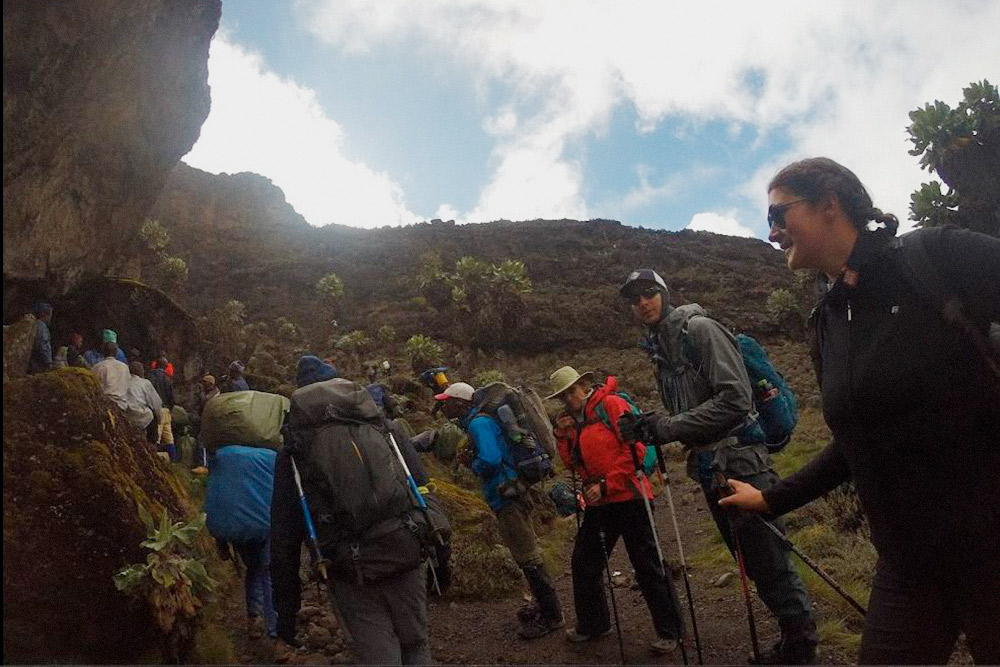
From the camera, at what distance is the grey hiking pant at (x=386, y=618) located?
310 cm

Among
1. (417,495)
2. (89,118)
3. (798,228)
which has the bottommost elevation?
(417,495)

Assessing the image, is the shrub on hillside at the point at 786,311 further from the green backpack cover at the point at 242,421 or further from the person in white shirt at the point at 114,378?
the green backpack cover at the point at 242,421

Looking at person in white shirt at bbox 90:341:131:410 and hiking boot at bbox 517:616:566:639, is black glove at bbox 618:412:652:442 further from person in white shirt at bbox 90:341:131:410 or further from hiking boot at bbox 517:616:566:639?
person in white shirt at bbox 90:341:131:410

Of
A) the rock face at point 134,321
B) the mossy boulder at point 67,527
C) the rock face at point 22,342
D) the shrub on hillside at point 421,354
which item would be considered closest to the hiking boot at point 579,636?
the mossy boulder at point 67,527

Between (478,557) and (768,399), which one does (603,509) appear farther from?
(478,557)

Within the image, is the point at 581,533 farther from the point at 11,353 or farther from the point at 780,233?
the point at 11,353

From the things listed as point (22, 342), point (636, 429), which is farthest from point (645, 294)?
point (22, 342)

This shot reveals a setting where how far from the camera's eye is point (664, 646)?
4938 millimetres

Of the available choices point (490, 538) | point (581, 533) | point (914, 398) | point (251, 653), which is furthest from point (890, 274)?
point (490, 538)

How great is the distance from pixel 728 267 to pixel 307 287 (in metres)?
25.7

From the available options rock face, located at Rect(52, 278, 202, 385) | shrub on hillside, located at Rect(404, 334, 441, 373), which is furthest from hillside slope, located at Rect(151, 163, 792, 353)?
rock face, located at Rect(52, 278, 202, 385)

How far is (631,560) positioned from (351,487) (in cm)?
265

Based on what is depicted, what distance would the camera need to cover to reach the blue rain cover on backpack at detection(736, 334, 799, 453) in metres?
4.17

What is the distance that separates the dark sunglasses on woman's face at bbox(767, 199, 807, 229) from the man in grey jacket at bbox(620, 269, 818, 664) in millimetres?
1652
